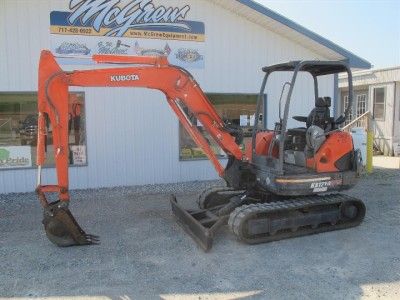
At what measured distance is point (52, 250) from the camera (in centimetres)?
551

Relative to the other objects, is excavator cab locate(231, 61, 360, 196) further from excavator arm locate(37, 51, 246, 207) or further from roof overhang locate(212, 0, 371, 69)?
roof overhang locate(212, 0, 371, 69)

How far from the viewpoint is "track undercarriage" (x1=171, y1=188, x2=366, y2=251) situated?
561 cm

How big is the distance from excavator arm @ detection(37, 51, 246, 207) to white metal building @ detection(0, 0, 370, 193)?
3.61 meters

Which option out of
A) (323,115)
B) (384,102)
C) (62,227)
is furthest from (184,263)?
(384,102)

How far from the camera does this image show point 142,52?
31.7 ft

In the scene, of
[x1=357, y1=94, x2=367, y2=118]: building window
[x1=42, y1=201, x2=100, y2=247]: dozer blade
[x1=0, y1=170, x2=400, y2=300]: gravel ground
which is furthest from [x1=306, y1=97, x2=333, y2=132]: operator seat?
[x1=357, y1=94, x2=367, y2=118]: building window

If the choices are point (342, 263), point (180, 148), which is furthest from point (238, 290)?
point (180, 148)

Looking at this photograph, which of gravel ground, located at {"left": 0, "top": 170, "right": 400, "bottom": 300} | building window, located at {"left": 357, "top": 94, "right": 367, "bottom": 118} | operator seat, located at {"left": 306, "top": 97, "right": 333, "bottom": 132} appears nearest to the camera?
gravel ground, located at {"left": 0, "top": 170, "right": 400, "bottom": 300}

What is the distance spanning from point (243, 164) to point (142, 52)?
4.67m

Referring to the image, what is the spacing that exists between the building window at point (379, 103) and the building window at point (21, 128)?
12199 mm

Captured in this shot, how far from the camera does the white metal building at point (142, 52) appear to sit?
880 cm

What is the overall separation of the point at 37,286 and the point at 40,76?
267cm

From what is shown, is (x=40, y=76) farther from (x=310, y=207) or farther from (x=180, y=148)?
(x=180, y=148)

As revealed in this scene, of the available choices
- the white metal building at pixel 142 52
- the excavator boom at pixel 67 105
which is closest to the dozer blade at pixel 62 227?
the excavator boom at pixel 67 105
